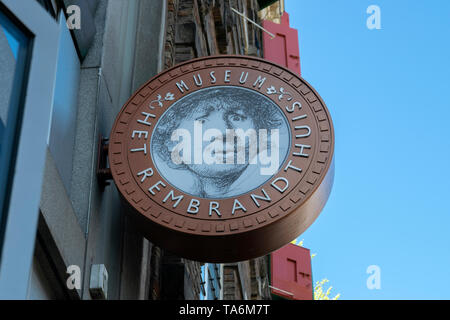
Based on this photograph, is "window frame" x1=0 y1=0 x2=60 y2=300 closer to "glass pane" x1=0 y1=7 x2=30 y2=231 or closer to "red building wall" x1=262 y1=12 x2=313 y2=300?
"glass pane" x1=0 y1=7 x2=30 y2=231

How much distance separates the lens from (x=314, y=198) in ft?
24.0

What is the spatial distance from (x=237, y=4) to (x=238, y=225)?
12.8 metres

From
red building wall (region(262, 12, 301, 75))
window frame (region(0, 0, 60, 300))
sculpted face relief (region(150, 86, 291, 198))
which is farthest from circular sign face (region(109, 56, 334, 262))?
red building wall (region(262, 12, 301, 75))

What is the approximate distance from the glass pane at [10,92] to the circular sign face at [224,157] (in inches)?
113

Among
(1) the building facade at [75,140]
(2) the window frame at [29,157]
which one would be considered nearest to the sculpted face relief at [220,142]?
(1) the building facade at [75,140]

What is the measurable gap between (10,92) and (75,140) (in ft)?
11.1

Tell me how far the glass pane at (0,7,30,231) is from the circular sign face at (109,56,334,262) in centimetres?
286

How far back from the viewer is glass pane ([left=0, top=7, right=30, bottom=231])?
4156 millimetres

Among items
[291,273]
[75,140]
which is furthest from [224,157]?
[291,273]

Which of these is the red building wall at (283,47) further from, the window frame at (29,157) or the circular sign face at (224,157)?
the window frame at (29,157)

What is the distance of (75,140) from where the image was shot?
306 inches

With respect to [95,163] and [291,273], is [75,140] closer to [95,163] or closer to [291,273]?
[95,163]

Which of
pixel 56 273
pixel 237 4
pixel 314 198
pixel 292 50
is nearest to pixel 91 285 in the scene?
pixel 56 273

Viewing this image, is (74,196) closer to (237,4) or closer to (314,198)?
(314,198)
